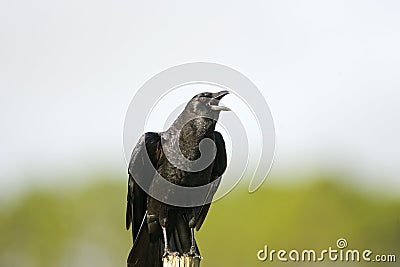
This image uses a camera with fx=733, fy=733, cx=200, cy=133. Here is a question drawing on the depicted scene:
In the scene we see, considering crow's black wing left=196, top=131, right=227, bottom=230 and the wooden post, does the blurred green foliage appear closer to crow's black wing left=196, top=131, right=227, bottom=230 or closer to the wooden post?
crow's black wing left=196, top=131, right=227, bottom=230

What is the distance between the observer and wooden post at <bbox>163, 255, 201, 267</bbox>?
6.97ft

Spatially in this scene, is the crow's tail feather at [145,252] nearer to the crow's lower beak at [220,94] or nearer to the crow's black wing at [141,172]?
the crow's black wing at [141,172]

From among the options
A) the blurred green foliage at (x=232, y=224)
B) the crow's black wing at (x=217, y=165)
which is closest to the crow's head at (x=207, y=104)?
the crow's black wing at (x=217, y=165)

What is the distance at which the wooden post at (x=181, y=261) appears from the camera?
2.12 meters

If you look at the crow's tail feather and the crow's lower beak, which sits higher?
the crow's lower beak

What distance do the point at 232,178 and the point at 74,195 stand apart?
1.22 meters

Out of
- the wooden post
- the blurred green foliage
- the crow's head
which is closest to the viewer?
the wooden post

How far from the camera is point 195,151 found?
2.25m

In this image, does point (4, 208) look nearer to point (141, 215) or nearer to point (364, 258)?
point (141, 215)

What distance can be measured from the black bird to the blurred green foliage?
2.49 feet

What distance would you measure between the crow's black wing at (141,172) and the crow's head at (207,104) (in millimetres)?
167

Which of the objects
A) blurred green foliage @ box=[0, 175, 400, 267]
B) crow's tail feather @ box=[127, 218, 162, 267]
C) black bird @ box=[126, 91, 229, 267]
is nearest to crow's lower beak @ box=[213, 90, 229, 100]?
black bird @ box=[126, 91, 229, 267]

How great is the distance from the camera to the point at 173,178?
2.26 metres

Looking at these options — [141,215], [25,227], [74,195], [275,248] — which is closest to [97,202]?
[74,195]
